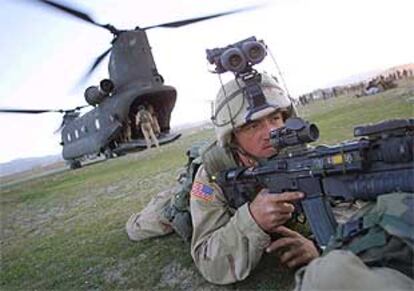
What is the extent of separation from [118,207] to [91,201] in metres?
1.76

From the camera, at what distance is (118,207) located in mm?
6957

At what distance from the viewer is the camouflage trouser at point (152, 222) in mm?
4617

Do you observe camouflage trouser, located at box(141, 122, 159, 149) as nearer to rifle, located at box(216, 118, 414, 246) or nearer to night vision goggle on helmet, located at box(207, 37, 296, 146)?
night vision goggle on helmet, located at box(207, 37, 296, 146)

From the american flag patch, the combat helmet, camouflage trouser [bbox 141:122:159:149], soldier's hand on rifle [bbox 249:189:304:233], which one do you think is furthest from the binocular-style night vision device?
camouflage trouser [bbox 141:122:159:149]

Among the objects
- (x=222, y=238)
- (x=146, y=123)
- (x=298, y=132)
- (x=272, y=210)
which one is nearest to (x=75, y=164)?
(x=146, y=123)

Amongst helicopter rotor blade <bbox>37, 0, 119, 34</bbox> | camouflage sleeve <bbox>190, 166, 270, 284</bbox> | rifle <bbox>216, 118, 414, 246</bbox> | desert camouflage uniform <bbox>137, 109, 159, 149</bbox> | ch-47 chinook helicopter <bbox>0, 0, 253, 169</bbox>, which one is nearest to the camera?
rifle <bbox>216, 118, 414, 246</bbox>

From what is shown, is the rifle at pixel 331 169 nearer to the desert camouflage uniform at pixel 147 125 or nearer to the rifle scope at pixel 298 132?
the rifle scope at pixel 298 132

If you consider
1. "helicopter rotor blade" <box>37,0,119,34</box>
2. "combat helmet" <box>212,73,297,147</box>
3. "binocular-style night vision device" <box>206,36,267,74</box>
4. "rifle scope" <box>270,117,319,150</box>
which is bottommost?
"rifle scope" <box>270,117,319,150</box>

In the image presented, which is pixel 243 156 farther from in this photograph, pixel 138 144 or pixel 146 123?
pixel 138 144

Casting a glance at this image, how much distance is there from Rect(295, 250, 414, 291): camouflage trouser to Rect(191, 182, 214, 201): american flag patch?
5.45ft

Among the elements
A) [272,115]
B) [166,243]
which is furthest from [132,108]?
[272,115]

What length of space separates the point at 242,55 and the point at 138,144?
16.4 m

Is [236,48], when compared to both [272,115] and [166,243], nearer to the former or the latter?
[272,115]

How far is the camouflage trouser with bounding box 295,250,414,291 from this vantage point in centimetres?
158
